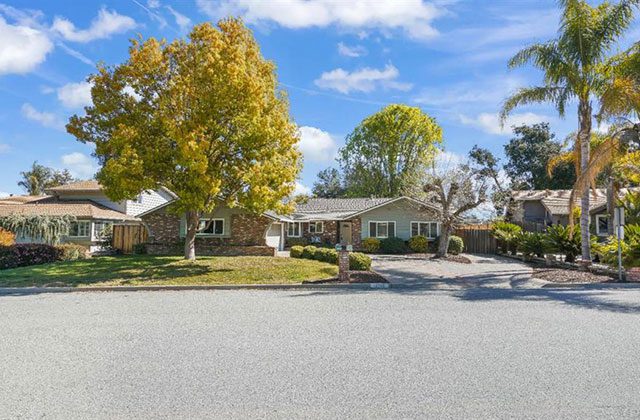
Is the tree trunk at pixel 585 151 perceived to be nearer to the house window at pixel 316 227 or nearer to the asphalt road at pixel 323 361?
the asphalt road at pixel 323 361

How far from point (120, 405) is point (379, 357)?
10.4 feet

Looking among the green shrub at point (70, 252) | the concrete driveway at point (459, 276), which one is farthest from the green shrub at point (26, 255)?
the concrete driveway at point (459, 276)

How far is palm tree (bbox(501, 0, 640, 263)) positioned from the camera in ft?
54.0

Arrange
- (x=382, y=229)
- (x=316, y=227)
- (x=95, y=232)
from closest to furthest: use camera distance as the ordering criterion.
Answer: (x=95, y=232) < (x=382, y=229) < (x=316, y=227)

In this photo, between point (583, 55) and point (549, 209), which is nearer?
point (583, 55)

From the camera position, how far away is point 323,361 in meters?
5.91

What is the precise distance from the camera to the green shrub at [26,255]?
18.9 m

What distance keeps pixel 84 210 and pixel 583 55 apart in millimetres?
29022

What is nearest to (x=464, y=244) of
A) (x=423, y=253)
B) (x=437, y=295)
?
(x=423, y=253)

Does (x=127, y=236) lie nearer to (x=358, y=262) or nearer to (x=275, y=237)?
(x=275, y=237)

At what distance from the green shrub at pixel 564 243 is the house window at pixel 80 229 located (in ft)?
89.8

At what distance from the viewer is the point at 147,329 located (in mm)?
7930

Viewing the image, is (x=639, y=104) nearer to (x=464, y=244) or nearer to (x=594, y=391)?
(x=594, y=391)

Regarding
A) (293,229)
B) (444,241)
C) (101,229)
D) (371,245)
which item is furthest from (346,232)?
(101,229)
